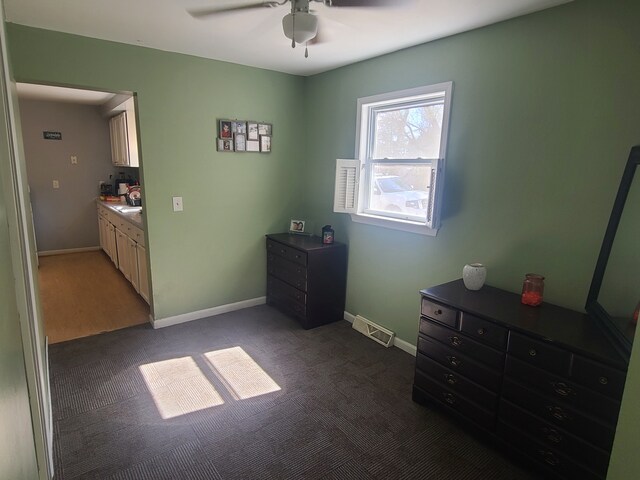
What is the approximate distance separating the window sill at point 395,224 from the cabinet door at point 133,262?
7.68 feet

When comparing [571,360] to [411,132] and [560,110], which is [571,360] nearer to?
[560,110]

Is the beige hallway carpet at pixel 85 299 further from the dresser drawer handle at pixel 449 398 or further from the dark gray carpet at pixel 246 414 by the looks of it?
the dresser drawer handle at pixel 449 398

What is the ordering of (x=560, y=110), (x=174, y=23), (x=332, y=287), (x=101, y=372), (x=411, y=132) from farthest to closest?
(x=332, y=287), (x=411, y=132), (x=101, y=372), (x=174, y=23), (x=560, y=110)

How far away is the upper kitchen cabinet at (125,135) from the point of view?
15.0 feet

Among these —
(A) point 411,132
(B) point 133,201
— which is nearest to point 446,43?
(A) point 411,132

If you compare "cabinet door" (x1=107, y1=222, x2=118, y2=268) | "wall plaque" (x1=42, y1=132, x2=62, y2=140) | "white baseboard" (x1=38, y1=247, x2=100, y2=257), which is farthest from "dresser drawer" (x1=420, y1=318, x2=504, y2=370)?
"wall plaque" (x1=42, y1=132, x2=62, y2=140)

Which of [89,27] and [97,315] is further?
[97,315]

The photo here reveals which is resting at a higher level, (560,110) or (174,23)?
(174,23)

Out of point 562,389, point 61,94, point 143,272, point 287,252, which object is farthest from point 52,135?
point 562,389

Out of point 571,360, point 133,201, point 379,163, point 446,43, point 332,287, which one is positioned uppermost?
point 446,43

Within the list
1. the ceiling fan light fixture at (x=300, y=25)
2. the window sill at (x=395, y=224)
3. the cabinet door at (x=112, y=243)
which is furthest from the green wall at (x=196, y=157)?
the cabinet door at (x=112, y=243)

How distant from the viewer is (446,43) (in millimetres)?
2541

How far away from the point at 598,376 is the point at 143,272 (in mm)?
3644

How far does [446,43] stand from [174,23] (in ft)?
6.09
